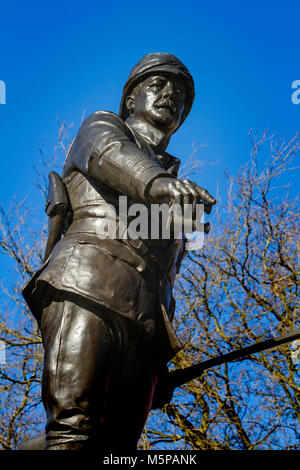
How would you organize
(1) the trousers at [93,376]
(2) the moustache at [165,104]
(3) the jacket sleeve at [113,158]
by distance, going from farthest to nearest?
(2) the moustache at [165,104], (3) the jacket sleeve at [113,158], (1) the trousers at [93,376]

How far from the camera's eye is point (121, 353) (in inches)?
100

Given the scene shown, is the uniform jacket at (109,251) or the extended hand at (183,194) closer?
the extended hand at (183,194)

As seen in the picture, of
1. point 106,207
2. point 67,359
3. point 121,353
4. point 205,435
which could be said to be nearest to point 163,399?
point 121,353

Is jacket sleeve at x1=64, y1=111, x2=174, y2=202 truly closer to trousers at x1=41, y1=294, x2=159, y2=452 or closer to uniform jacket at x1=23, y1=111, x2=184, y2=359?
uniform jacket at x1=23, y1=111, x2=184, y2=359

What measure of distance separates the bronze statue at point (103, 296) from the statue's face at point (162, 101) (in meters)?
0.27

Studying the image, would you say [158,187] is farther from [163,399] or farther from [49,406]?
[163,399]

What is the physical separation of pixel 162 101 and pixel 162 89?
10 cm

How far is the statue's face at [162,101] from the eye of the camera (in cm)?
330

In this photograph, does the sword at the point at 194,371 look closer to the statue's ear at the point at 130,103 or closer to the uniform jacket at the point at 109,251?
the uniform jacket at the point at 109,251

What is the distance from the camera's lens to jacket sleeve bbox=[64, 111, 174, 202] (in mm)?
2510

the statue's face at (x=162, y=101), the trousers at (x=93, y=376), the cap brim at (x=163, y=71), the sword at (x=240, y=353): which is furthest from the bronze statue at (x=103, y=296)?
the cap brim at (x=163, y=71)

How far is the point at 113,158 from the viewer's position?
2.65m

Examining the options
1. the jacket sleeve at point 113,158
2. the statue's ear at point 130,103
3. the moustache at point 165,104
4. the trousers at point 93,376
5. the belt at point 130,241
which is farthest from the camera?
the statue's ear at point 130,103
